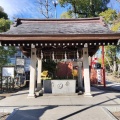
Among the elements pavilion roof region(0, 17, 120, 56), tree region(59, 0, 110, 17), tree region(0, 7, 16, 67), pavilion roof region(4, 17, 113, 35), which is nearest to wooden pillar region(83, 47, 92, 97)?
pavilion roof region(0, 17, 120, 56)

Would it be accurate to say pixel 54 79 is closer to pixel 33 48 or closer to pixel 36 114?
pixel 33 48

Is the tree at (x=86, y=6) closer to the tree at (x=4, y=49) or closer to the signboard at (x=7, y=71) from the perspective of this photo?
the tree at (x=4, y=49)

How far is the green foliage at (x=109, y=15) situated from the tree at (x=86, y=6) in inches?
107

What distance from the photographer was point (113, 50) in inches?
1305

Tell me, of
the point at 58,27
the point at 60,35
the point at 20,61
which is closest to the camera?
the point at 60,35

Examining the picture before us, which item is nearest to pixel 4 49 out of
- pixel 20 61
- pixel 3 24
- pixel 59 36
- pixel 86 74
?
pixel 3 24

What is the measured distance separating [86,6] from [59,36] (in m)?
21.1

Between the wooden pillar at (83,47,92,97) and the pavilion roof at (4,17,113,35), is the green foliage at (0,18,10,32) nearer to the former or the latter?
the pavilion roof at (4,17,113,35)

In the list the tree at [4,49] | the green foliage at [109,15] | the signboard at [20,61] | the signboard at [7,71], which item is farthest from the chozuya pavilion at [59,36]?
the signboard at [20,61]

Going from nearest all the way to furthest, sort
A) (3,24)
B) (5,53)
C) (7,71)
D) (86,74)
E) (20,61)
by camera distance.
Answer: (86,74), (7,71), (3,24), (5,53), (20,61)

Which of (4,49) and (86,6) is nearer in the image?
(4,49)

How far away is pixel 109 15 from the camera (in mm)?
28766

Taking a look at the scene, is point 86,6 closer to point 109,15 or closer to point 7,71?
point 109,15

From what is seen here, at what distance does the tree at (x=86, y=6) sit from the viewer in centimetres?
3105
